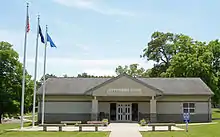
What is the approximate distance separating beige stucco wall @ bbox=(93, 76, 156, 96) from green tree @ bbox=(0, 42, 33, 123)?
47.2 feet

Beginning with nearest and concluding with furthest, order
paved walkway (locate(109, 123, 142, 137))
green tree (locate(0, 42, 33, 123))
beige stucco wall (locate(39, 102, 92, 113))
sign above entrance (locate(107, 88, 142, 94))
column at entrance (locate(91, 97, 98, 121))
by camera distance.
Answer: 1. paved walkway (locate(109, 123, 142, 137))
2. column at entrance (locate(91, 97, 98, 121))
3. sign above entrance (locate(107, 88, 142, 94))
4. beige stucco wall (locate(39, 102, 92, 113))
5. green tree (locate(0, 42, 33, 123))

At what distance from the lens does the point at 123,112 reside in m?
41.0

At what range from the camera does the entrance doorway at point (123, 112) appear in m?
40.9

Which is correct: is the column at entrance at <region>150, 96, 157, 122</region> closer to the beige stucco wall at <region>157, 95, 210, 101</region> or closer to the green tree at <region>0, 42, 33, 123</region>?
the beige stucco wall at <region>157, 95, 210, 101</region>

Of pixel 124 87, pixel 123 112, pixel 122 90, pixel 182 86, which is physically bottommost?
pixel 123 112

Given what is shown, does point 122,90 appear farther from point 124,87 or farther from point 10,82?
point 10,82

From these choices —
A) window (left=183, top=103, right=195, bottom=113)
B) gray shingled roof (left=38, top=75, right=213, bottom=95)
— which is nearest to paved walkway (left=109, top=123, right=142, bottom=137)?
gray shingled roof (left=38, top=75, right=213, bottom=95)

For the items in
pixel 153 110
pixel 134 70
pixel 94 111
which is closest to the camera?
pixel 153 110

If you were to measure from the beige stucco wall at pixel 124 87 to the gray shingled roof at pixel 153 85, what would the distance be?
947mm

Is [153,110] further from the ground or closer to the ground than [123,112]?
further from the ground

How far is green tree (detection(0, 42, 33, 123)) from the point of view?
4784 cm

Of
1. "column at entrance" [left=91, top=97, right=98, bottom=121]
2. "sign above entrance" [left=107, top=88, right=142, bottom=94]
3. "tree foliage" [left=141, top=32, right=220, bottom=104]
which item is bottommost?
"column at entrance" [left=91, top=97, right=98, bottom=121]

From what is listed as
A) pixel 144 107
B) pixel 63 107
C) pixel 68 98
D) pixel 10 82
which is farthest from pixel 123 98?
pixel 10 82

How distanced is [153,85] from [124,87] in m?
4.93
